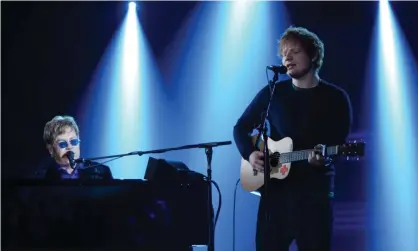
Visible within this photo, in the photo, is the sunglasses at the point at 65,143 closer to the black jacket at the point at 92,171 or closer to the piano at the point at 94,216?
the black jacket at the point at 92,171

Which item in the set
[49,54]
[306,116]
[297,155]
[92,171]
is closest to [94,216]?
[92,171]

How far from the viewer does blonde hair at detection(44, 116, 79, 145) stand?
545 centimetres

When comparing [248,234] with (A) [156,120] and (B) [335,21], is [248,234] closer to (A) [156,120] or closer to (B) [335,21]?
(A) [156,120]

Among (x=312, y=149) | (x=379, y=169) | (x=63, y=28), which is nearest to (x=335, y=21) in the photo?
(x=379, y=169)

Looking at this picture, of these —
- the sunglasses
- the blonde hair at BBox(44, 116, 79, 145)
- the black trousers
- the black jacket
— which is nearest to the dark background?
the blonde hair at BBox(44, 116, 79, 145)

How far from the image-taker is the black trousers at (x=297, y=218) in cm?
404

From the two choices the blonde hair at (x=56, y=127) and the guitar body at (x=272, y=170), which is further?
the blonde hair at (x=56, y=127)

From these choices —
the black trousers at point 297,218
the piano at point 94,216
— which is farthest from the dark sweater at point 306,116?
the piano at point 94,216

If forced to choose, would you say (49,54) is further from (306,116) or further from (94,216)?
(306,116)

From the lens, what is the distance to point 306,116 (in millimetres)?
4375

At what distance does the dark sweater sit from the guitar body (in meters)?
0.05

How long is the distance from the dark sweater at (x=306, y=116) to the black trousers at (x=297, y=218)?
0.16m

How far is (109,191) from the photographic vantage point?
376 cm

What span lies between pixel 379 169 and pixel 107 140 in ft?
8.91
